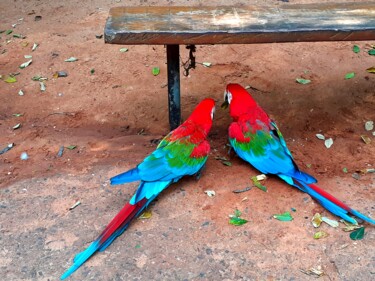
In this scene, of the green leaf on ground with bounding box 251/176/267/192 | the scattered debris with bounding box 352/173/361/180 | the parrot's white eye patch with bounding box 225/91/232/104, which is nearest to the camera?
the green leaf on ground with bounding box 251/176/267/192

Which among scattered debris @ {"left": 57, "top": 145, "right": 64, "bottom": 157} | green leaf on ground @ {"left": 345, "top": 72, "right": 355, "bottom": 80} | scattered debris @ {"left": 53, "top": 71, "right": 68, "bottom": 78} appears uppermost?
green leaf on ground @ {"left": 345, "top": 72, "right": 355, "bottom": 80}

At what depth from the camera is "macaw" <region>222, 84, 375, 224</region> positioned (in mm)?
2920

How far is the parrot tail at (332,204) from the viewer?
284 cm

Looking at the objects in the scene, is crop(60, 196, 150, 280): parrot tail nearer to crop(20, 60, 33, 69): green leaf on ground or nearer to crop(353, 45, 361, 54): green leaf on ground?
crop(20, 60, 33, 69): green leaf on ground

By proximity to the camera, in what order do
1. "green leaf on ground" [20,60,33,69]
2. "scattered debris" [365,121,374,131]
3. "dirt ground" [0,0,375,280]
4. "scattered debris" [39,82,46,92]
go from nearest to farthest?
"dirt ground" [0,0,375,280], "scattered debris" [365,121,374,131], "scattered debris" [39,82,46,92], "green leaf on ground" [20,60,33,69]

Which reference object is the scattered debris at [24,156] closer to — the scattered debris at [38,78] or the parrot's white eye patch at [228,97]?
the scattered debris at [38,78]

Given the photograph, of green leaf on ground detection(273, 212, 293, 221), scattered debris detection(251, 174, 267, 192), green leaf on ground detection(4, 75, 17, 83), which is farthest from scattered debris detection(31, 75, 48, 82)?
green leaf on ground detection(273, 212, 293, 221)

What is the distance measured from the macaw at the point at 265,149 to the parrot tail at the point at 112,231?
79cm

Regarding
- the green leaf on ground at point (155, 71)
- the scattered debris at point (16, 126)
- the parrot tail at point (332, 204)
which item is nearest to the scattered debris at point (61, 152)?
the scattered debris at point (16, 126)

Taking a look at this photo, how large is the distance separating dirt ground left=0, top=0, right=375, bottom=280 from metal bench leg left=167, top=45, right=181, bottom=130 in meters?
0.24

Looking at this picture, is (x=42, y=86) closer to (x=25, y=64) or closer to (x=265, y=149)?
(x=25, y=64)

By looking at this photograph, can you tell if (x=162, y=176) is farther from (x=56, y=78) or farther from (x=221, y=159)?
(x=56, y=78)

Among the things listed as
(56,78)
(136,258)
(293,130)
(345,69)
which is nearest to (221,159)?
(293,130)

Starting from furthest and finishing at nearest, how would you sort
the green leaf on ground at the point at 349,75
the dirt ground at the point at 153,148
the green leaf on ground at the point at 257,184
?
the green leaf on ground at the point at 349,75 → the green leaf on ground at the point at 257,184 → the dirt ground at the point at 153,148
